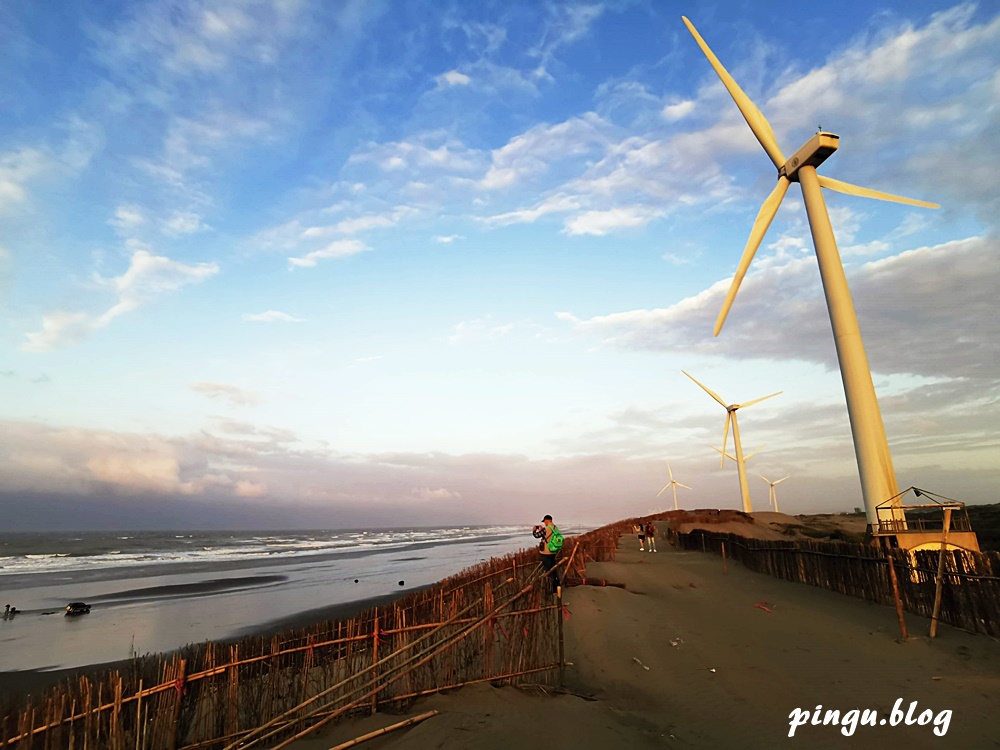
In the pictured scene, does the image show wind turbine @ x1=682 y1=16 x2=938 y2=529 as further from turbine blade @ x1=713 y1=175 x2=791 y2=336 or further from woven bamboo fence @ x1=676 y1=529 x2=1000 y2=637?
woven bamboo fence @ x1=676 y1=529 x2=1000 y2=637

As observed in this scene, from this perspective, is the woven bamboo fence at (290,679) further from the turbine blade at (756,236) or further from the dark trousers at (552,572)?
the turbine blade at (756,236)

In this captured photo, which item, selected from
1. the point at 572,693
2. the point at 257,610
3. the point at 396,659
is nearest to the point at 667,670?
the point at 572,693

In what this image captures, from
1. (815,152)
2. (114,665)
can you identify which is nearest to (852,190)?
(815,152)

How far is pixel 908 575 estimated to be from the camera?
1055cm

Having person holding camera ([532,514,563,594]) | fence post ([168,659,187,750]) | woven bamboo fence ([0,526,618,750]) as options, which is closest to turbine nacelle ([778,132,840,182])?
person holding camera ([532,514,563,594])

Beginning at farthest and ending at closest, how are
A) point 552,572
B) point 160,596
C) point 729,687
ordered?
point 160,596 → point 552,572 → point 729,687

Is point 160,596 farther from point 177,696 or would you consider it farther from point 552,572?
point 177,696

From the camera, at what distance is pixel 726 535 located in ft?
74.0

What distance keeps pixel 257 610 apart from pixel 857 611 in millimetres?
20207

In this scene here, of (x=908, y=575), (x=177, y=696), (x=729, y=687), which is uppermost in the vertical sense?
(x=908, y=575)

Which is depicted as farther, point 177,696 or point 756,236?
point 756,236

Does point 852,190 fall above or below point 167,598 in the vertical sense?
above

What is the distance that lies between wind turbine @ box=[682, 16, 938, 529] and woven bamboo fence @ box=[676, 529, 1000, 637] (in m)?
3.49

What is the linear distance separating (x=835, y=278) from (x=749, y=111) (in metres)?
8.44
